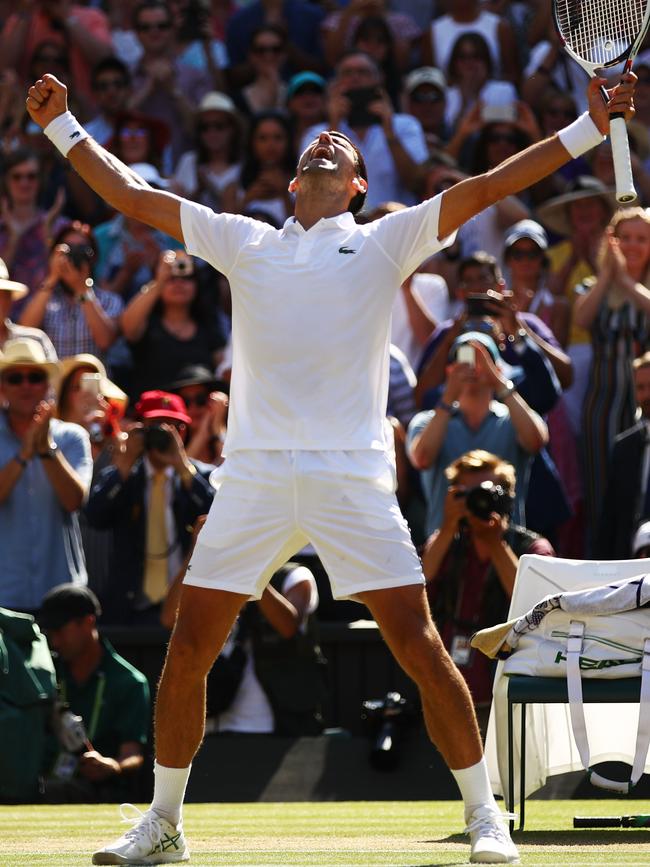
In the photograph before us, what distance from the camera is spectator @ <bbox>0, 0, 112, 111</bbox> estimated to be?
13320 mm

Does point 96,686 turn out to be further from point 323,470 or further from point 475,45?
point 475,45

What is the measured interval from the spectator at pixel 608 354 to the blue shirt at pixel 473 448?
0.89 meters

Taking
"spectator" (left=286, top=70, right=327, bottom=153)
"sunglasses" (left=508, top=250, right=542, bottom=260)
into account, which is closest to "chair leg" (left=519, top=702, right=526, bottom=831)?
"sunglasses" (left=508, top=250, right=542, bottom=260)

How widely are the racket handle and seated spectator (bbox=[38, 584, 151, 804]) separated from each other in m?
4.09

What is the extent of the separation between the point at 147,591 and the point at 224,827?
2.83 metres

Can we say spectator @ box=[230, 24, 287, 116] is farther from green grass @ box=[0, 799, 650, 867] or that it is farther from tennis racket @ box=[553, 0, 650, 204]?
tennis racket @ box=[553, 0, 650, 204]

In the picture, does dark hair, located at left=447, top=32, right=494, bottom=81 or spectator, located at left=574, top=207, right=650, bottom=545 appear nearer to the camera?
spectator, located at left=574, top=207, right=650, bottom=545

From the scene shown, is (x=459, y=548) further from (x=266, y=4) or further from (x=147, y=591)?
(x=266, y=4)

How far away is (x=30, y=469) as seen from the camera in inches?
352

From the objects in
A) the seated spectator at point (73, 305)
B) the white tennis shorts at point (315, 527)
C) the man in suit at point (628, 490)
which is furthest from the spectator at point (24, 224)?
the white tennis shorts at point (315, 527)

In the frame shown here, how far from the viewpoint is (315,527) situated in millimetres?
5074

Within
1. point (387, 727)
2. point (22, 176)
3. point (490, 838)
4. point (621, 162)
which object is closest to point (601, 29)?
point (621, 162)

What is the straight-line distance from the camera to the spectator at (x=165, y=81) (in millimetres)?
13023

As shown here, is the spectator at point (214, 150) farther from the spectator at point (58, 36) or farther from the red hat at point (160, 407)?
the red hat at point (160, 407)
